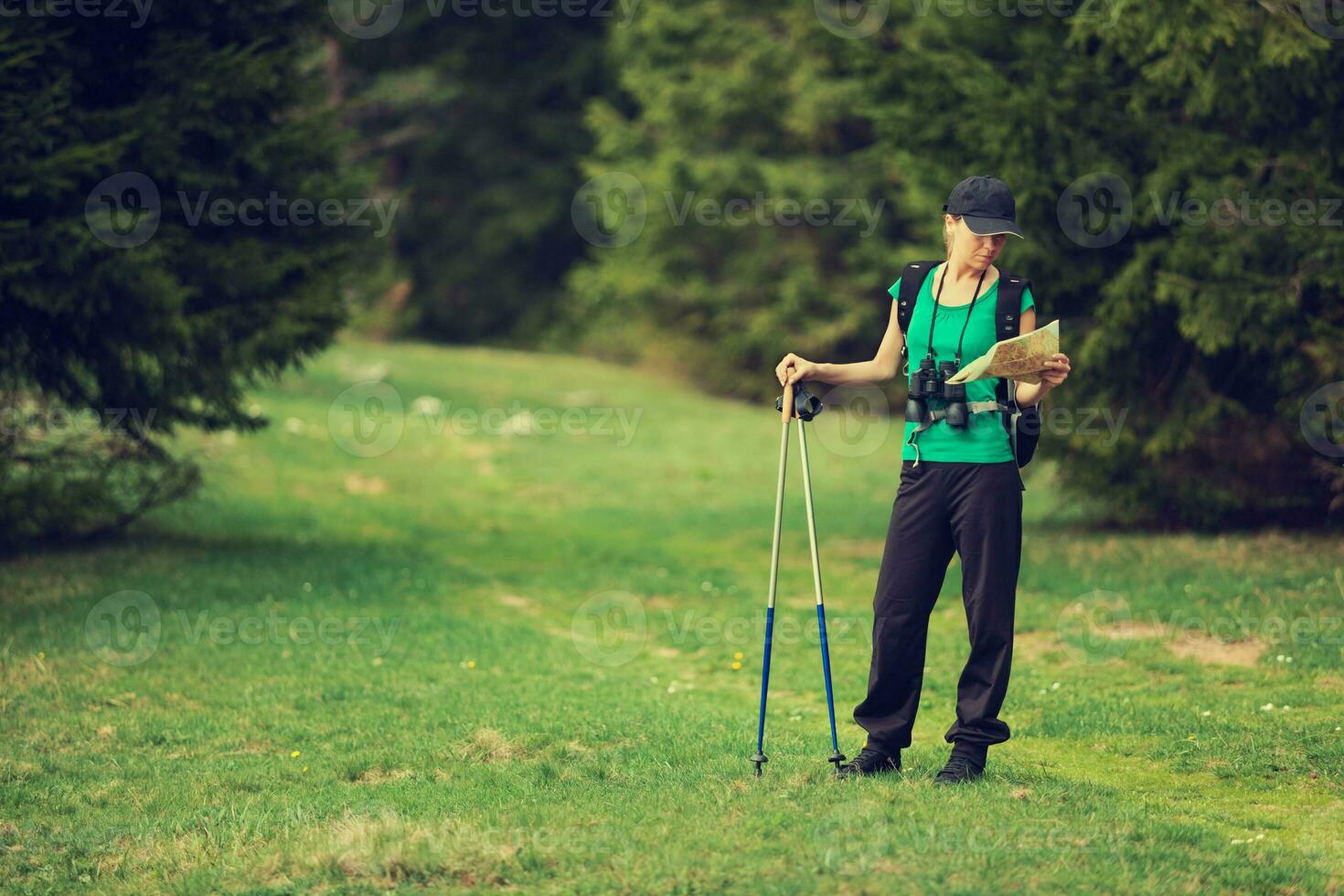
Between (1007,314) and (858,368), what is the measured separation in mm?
656

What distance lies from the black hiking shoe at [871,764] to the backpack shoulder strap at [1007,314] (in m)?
1.51

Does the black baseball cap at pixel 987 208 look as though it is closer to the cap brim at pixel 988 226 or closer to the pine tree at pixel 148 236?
the cap brim at pixel 988 226

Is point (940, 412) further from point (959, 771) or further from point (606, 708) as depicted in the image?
point (606, 708)

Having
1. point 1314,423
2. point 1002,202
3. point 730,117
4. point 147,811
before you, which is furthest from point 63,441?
point 730,117

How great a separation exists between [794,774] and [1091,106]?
742 centimetres

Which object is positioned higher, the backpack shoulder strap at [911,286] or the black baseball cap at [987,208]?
the black baseball cap at [987,208]

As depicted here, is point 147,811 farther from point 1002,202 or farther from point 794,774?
point 1002,202

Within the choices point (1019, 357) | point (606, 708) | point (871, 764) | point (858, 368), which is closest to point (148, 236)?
point (606, 708)

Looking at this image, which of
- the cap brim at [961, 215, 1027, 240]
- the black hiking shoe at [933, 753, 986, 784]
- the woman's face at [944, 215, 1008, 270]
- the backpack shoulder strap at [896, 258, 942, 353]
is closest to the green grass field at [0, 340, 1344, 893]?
the black hiking shoe at [933, 753, 986, 784]

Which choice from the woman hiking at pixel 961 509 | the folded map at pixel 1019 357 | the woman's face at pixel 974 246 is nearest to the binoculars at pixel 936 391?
the woman hiking at pixel 961 509

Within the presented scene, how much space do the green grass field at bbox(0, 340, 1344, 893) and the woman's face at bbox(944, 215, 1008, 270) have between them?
80.5 inches

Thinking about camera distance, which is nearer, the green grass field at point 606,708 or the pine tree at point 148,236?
the green grass field at point 606,708

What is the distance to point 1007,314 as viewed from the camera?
550cm

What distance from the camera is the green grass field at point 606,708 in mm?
4930
